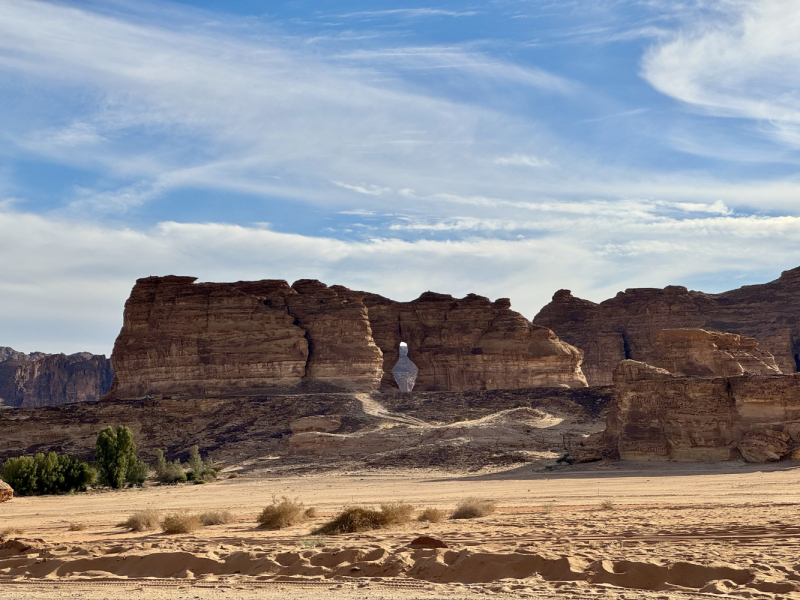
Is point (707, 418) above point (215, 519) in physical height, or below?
above

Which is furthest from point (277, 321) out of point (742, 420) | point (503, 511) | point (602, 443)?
point (503, 511)

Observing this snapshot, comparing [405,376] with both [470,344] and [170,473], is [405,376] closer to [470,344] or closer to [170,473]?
[470,344]

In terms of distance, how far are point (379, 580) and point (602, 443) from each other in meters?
23.7

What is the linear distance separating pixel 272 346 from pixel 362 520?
44.1 m

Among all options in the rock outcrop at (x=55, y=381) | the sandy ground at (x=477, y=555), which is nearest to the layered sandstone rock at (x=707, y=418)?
the sandy ground at (x=477, y=555)

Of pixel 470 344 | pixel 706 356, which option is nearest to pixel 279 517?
pixel 706 356

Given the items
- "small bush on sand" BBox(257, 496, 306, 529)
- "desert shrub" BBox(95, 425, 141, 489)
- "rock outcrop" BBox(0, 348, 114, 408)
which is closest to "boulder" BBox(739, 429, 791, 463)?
"small bush on sand" BBox(257, 496, 306, 529)

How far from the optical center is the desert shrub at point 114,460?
3466 cm

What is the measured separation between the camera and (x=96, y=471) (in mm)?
34094

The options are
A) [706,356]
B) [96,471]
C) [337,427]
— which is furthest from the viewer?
[337,427]

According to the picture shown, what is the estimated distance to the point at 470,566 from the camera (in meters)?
11.0

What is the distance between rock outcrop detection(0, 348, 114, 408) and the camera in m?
112

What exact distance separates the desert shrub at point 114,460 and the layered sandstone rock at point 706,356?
28125 mm

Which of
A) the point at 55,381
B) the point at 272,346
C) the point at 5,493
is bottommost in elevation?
the point at 5,493
